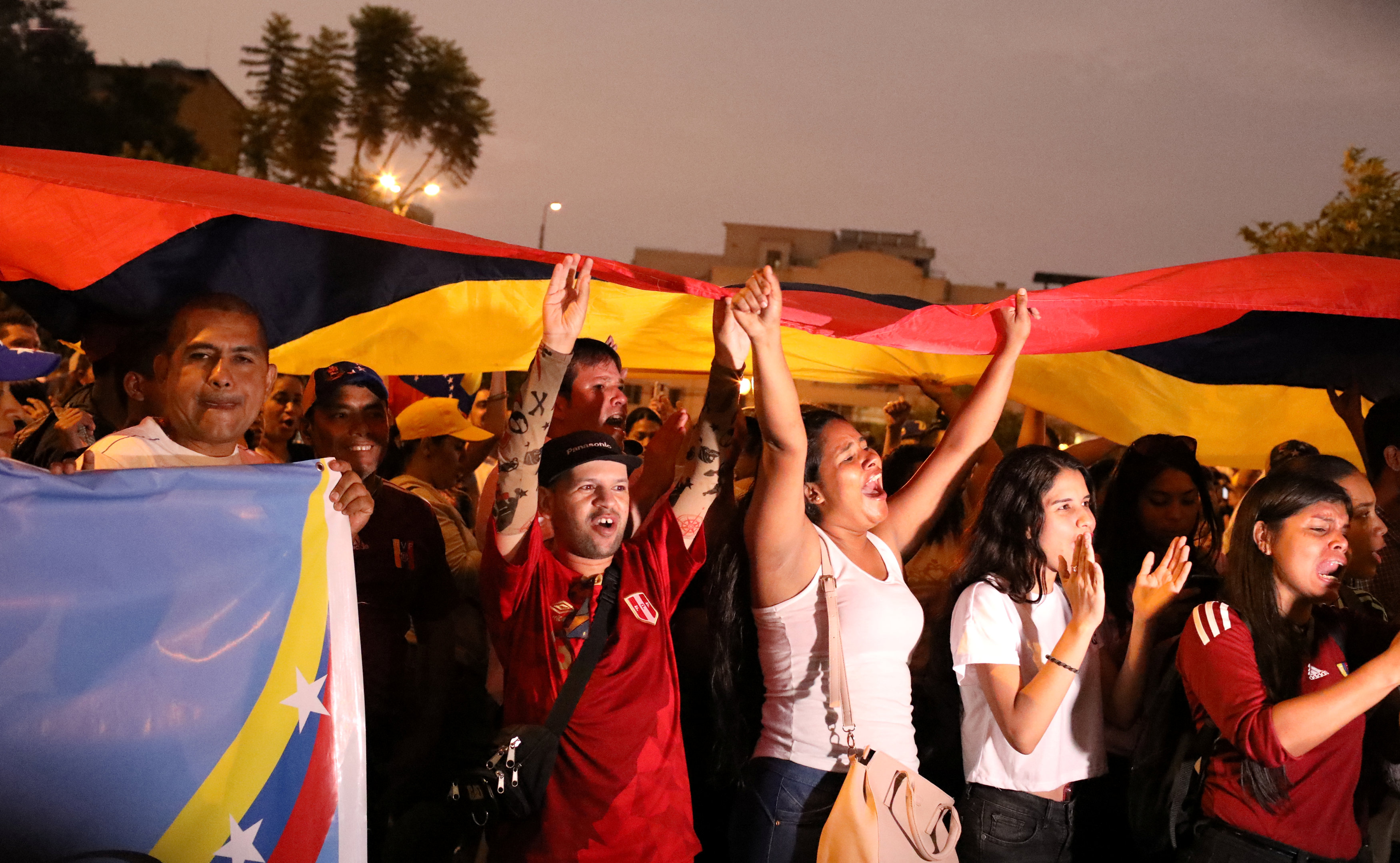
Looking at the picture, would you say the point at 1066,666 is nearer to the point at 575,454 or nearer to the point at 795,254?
the point at 575,454

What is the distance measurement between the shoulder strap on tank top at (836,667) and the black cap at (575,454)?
0.66 m

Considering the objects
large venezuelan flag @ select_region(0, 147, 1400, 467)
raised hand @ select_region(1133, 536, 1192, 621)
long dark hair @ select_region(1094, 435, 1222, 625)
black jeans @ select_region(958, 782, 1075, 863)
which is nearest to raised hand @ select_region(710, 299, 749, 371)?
large venezuelan flag @ select_region(0, 147, 1400, 467)

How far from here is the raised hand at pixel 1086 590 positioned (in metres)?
2.92

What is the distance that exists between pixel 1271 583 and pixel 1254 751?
52cm

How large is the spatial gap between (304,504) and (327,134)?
39.2m

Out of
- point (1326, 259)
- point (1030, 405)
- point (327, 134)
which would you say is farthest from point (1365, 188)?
point (327, 134)

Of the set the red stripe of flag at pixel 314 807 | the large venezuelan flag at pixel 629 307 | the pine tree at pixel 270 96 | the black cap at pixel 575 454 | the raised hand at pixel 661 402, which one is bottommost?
the red stripe of flag at pixel 314 807

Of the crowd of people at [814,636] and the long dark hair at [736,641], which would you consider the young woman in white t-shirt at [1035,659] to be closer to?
the crowd of people at [814,636]

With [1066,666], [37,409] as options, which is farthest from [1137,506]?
[37,409]

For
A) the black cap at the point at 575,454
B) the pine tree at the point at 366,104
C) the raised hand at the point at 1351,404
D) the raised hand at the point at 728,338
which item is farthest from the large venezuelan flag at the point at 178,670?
the pine tree at the point at 366,104

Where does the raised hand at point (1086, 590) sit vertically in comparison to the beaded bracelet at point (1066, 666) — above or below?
above

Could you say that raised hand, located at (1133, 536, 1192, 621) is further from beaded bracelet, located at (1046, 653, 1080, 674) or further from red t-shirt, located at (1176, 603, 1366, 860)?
beaded bracelet, located at (1046, 653, 1080, 674)

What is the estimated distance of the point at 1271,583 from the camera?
3051 mm

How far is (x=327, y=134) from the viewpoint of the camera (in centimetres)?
3850
